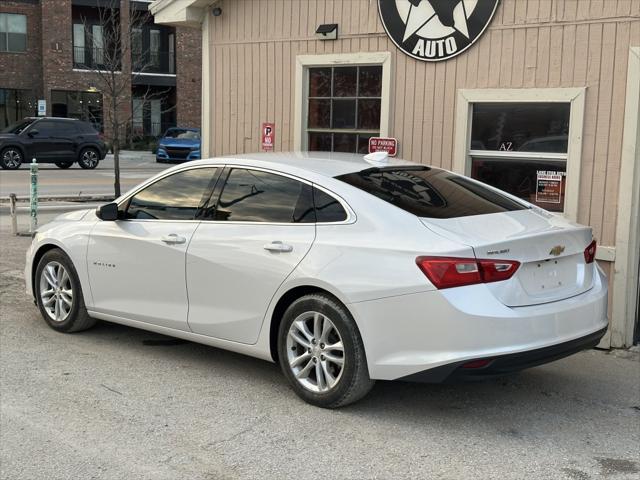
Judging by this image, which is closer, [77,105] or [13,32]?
[13,32]

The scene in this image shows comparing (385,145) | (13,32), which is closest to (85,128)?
(13,32)

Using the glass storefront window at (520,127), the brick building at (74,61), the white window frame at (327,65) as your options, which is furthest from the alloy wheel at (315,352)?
the brick building at (74,61)

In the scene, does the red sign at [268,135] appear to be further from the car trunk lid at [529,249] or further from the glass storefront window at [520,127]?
the car trunk lid at [529,249]

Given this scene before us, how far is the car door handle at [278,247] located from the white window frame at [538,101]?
2.98 m

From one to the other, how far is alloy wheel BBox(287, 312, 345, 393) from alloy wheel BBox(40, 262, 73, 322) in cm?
231

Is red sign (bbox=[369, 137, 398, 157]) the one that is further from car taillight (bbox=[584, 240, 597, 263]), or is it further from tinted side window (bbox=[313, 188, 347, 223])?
car taillight (bbox=[584, 240, 597, 263])

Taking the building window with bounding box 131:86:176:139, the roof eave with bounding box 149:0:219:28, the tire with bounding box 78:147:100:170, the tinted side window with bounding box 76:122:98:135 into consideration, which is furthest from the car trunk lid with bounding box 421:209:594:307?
the building window with bounding box 131:86:176:139

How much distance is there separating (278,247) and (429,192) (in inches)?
40.8

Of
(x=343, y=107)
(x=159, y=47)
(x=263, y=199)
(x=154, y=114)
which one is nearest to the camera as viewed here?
(x=263, y=199)

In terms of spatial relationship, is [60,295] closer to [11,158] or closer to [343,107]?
[343,107]

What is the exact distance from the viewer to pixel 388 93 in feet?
24.6

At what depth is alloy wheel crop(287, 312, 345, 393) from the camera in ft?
14.7

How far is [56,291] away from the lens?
6180 millimetres

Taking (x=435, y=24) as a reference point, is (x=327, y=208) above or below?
below
